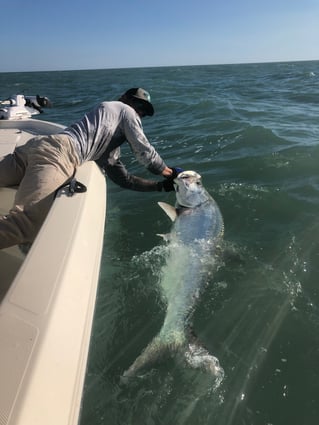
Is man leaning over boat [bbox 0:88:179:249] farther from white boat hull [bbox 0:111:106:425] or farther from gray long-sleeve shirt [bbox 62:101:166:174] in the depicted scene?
white boat hull [bbox 0:111:106:425]

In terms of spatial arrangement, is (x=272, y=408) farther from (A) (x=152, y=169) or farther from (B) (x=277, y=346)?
(A) (x=152, y=169)

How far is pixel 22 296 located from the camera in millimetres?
2219

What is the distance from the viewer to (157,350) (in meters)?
3.35

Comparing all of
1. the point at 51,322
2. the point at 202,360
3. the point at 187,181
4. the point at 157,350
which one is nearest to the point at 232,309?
the point at 202,360

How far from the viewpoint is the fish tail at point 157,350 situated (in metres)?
3.25

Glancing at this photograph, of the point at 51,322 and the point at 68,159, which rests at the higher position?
the point at 68,159

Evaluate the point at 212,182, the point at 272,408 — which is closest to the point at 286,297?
the point at 272,408

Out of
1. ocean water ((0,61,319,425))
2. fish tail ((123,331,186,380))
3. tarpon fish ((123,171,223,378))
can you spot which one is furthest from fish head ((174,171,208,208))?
fish tail ((123,331,186,380))

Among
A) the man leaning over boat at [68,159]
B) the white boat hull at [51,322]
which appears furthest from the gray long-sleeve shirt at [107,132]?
the white boat hull at [51,322]

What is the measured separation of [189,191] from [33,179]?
6.60 ft

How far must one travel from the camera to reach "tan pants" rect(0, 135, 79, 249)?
3.41 metres

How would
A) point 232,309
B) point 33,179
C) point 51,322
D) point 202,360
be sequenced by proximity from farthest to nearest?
point 232,309 → point 33,179 → point 202,360 → point 51,322

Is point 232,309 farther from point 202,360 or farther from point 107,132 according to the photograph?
point 107,132

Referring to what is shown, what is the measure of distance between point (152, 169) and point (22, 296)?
315 cm
